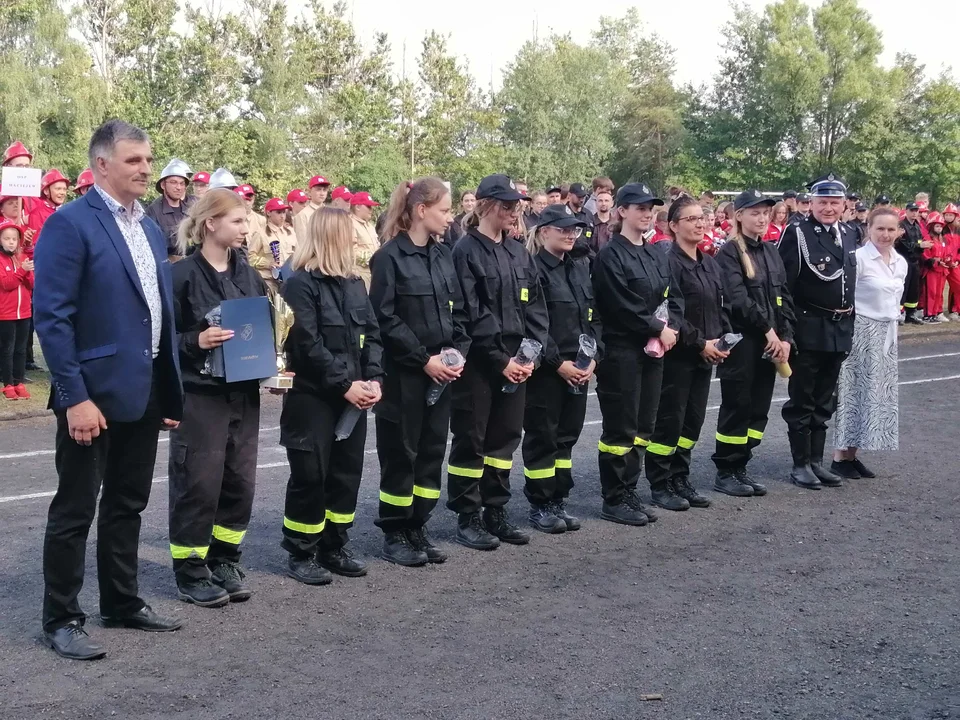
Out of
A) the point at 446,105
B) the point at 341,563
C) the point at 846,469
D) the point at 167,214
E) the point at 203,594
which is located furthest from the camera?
the point at 446,105

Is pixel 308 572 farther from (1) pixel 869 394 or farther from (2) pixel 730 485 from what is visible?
(1) pixel 869 394

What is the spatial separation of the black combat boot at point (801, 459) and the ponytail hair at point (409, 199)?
382 centimetres

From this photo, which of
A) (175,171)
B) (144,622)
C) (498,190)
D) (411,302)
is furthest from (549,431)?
(175,171)

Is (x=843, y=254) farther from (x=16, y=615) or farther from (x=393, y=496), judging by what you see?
(x=16, y=615)

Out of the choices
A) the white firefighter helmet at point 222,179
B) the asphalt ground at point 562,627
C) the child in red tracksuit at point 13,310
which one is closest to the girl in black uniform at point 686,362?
the asphalt ground at point 562,627

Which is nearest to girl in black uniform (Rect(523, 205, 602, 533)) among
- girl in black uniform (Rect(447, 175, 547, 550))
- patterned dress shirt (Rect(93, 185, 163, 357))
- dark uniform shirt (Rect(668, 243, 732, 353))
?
girl in black uniform (Rect(447, 175, 547, 550))

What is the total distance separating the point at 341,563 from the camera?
21.2 feet

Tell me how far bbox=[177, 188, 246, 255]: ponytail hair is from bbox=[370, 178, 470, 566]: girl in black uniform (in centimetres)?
111

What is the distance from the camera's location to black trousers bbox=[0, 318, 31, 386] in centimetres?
1220

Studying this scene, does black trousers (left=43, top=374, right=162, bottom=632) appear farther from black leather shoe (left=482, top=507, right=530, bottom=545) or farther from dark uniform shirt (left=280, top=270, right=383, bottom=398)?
black leather shoe (left=482, top=507, right=530, bottom=545)

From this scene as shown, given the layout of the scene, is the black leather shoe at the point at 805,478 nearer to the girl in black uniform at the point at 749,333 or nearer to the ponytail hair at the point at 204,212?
the girl in black uniform at the point at 749,333

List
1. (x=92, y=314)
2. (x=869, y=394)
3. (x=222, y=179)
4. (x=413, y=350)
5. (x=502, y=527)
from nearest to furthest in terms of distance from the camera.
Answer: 1. (x=92, y=314)
2. (x=413, y=350)
3. (x=502, y=527)
4. (x=869, y=394)
5. (x=222, y=179)

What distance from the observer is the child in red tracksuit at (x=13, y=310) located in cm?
1220

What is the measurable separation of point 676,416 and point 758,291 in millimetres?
1206
